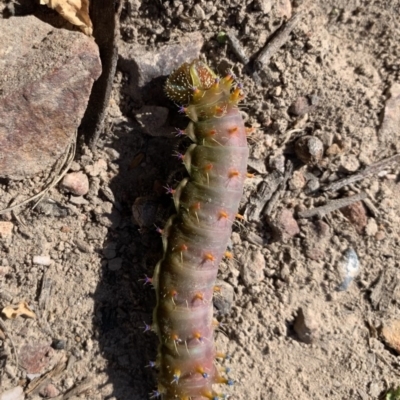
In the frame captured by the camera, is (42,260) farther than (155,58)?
Yes

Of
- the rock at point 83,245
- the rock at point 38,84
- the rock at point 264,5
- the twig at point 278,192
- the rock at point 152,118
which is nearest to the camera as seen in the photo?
the rock at point 38,84

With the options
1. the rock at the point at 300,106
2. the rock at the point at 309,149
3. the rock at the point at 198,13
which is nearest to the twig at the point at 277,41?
the rock at the point at 300,106

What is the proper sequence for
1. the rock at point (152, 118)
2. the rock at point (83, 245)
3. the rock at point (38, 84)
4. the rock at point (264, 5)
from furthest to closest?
the rock at point (83, 245), the rock at point (152, 118), the rock at point (264, 5), the rock at point (38, 84)

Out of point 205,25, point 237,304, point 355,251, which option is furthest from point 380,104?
point 237,304

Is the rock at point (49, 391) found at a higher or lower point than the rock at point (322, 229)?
lower

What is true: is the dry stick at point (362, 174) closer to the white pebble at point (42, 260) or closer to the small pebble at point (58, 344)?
the white pebble at point (42, 260)

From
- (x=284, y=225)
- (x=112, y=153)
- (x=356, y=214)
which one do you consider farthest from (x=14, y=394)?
(x=356, y=214)

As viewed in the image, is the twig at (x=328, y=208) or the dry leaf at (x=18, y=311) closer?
the dry leaf at (x=18, y=311)

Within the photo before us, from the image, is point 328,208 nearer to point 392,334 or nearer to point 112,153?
point 392,334
